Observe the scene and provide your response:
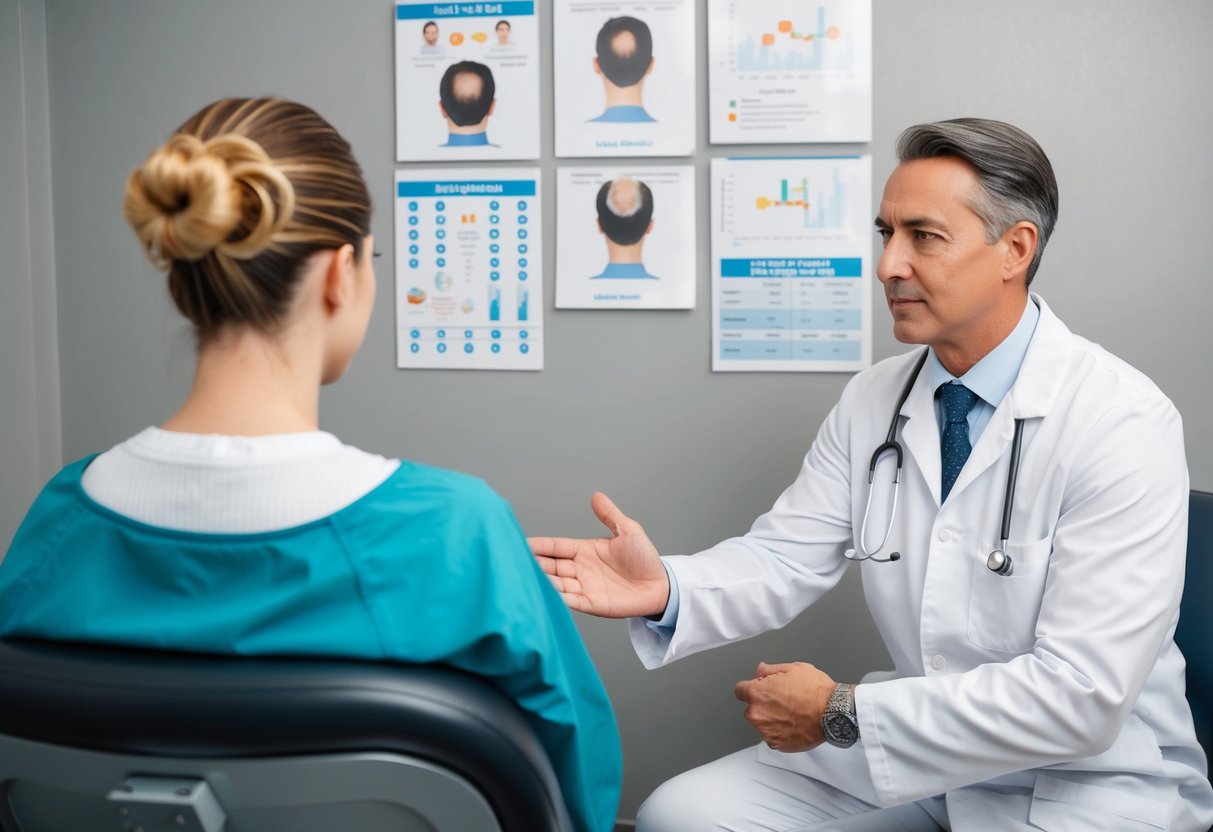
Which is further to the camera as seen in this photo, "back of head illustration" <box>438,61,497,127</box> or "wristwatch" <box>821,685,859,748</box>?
"back of head illustration" <box>438,61,497,127</box>

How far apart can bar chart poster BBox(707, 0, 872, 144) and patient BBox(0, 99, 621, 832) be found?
1118 mm

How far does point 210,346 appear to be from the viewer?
0.81 m

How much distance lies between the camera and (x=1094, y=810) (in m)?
1.17

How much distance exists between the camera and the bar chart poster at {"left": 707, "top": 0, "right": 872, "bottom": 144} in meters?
1.76

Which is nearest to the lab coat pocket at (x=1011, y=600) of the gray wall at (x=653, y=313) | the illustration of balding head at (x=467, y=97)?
the gray wall at (x=653, y=313)

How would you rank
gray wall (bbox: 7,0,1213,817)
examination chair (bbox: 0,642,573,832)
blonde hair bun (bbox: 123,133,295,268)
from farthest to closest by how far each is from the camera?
gray wall (bbox: 7,0,1213,817) < blonde hair bun (bbox: 123,133,295,268) < examination chair (bbox: 0,642,573,832)

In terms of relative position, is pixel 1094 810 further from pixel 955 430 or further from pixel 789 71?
pixel 789 71

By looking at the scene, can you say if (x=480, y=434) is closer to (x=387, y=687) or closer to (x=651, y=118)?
(x=651, y=118)

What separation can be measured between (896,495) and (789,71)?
843mm

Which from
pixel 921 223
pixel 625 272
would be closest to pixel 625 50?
pixel 625 272

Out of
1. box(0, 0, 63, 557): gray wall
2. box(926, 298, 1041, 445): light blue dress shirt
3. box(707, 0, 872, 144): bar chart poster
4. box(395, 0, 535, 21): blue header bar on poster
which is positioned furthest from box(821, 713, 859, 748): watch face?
box(0, 0, 63, 557): gray wall

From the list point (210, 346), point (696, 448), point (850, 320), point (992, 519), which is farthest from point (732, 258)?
point (210, 346)

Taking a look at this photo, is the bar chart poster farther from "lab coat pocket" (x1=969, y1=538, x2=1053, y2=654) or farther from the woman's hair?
the woman's hair

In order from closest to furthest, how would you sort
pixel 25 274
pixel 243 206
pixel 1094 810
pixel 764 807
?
pixel 243 206
pixel 1094 810
pixel 764 807
pixel 25 274
